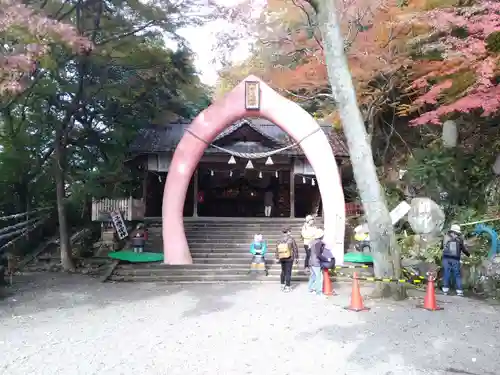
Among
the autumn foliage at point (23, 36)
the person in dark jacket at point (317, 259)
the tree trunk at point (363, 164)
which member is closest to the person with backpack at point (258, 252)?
the person in dark jacket at point (317, 259)

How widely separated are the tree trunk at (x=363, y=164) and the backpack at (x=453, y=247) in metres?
1.42

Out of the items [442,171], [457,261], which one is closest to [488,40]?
[442,171]

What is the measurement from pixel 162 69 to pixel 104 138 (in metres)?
4.94

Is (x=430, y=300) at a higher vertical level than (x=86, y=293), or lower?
higher

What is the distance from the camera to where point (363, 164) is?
988cm

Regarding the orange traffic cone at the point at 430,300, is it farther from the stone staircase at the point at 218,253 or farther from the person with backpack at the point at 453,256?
the stone staircase at the point at 218,253

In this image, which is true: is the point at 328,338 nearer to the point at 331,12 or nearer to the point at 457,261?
the point at 457,261

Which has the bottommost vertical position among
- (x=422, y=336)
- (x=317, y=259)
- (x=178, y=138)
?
(x=422, y=336)

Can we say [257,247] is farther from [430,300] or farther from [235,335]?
[235,335]

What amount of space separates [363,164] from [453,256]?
291 cm

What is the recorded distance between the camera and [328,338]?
22.1 ft

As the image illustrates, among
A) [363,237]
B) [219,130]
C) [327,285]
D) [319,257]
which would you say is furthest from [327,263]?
[219,130]

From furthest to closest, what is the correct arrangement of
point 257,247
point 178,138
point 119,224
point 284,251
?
point 178,138, point 119,224, point 257,247, point 284,251

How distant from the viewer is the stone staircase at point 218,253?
1238cm
